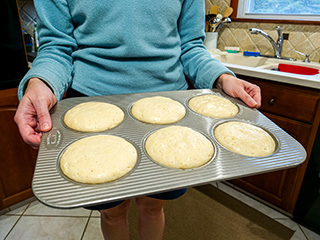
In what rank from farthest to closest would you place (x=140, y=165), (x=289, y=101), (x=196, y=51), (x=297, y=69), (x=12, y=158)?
(x=297, y=69), (x=12, y=158), (x=289, y=101), (x=196, y=51), (x=140, y=165)

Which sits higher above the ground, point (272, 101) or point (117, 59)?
point (117, 59)

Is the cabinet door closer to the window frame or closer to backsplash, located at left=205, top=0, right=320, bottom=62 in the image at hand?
backsplash, located at left=205, top=0, right=320, bottom=62

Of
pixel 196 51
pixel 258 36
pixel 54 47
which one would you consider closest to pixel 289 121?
pixel 196 51

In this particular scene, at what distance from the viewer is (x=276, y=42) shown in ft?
6.38

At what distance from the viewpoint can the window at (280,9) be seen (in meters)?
1.84

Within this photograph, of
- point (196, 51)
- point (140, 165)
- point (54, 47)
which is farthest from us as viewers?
point (196, 51)

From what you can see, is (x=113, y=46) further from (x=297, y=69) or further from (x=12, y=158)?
(x=297, y=69)

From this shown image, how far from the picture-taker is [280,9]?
2.03 meters

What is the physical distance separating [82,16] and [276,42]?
66.5 inches

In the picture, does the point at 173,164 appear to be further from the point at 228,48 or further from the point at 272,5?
the point at 272,5

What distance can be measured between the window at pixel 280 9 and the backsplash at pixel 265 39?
3.6 inches

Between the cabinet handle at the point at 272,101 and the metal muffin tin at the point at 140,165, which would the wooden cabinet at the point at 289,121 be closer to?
the cabinet handle at the point at 272,101

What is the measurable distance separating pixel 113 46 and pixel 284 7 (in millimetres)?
1824

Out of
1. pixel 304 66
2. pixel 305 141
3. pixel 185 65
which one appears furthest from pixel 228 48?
pixel 185 65
